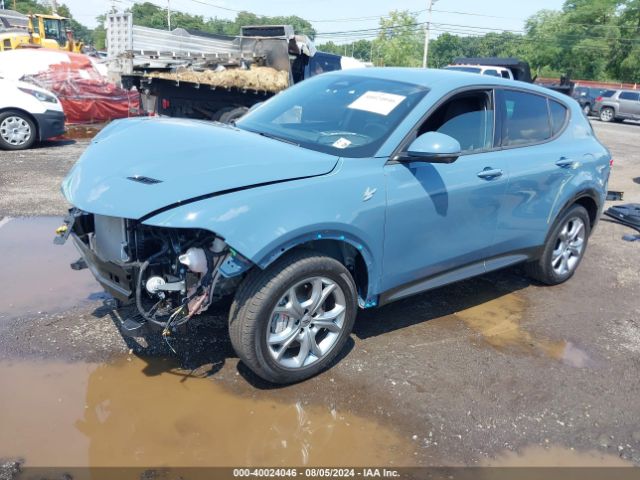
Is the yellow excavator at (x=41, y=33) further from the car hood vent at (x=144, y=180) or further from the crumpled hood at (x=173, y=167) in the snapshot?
the car hood vent at (x=144, y=180)

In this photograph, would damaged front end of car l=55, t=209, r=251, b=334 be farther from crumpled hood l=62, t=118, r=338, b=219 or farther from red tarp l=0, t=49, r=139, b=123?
red tarp l=0, t=49, r=139, b=123

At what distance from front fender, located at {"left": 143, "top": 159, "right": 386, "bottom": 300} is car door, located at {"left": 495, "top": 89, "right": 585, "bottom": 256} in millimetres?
1356

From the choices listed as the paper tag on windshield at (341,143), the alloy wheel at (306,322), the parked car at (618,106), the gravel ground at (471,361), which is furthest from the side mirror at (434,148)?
the parked car at (618,106)

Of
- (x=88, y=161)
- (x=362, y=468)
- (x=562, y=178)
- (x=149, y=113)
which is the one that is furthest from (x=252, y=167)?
(x=149, y=113)

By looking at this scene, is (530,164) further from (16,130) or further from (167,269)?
(16,130)

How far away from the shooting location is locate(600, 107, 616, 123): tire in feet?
87.2

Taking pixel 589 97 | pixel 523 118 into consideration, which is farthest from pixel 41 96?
pixel 589 97

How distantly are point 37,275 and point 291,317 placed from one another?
269 cm

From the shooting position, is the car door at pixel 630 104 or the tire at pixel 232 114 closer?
the tire at pixel 232 114

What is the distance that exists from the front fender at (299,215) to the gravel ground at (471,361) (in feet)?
2.38

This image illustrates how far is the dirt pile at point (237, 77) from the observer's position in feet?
36.6

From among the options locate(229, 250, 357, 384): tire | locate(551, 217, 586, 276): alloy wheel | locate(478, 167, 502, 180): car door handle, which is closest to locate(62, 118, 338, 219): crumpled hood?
locate(229, 250, 357, 384): tire

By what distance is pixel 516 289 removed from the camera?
516cm

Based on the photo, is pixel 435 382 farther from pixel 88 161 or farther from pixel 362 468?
pixel 88 161
